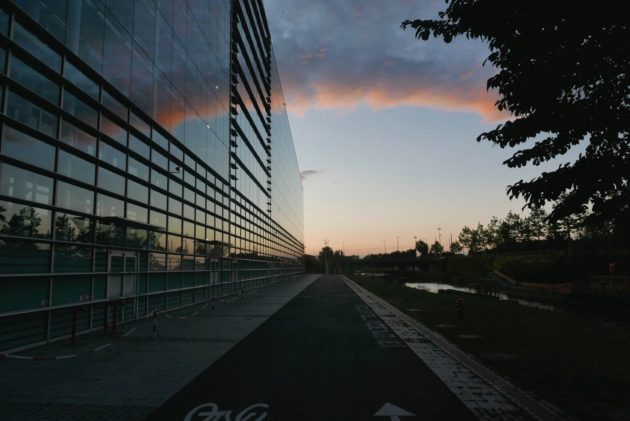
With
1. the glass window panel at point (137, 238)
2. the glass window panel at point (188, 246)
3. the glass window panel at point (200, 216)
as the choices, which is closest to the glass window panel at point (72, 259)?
the glass window panel at point (137, 238)

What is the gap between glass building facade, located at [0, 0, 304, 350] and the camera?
11758 mm

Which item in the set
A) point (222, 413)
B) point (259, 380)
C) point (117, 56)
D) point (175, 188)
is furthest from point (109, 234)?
point (222, 413)

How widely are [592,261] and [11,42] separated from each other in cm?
6171

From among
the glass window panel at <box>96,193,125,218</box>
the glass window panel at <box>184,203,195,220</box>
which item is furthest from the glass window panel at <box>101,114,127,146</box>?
the glass window panel at <box>184,203,195,220</box>

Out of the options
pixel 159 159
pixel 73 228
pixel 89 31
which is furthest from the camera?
pixel 159 159

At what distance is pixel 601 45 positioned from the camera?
6.37 meters

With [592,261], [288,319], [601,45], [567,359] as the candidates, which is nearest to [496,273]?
[592,261]

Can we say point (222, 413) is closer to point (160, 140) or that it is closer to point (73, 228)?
point (73, 228)

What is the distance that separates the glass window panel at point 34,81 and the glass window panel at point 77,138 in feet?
2.66

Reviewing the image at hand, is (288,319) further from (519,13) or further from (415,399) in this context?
(519,13)

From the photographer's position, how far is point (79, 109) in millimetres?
14422

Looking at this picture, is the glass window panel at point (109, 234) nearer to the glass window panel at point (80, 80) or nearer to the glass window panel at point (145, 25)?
the glass window panel at point (80, 80)

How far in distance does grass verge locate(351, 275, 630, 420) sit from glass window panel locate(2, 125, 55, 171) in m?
12.3

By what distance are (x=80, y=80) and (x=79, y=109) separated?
0.90 metres
